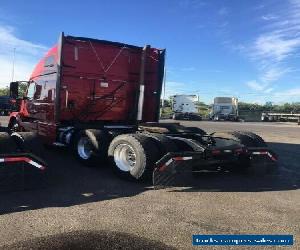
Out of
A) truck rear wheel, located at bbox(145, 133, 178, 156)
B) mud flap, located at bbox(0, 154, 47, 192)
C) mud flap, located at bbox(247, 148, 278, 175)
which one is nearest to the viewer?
mud flap, located at bbox(0, 154, 47, 192)

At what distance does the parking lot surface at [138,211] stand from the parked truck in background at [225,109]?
42.3m

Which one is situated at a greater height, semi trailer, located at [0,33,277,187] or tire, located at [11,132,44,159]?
semi trailer, located at [0,33,277,187]

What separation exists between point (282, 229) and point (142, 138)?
3524mm

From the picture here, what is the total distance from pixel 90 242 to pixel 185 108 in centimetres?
4238

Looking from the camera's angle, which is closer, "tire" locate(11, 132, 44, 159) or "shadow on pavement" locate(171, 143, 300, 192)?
"shadow on pavement" locate(171, 143, 300, 192)

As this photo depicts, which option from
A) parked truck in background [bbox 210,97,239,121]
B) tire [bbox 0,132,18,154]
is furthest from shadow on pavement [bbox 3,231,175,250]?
parked truck in background [bbox 210,97,239,121]

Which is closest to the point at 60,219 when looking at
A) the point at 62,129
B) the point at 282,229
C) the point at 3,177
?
the point at 3,177

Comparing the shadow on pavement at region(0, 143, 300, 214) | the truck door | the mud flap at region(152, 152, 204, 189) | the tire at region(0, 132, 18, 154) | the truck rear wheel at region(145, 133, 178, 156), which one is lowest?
the shadow on pavement at region(0, 143, 300, 214)

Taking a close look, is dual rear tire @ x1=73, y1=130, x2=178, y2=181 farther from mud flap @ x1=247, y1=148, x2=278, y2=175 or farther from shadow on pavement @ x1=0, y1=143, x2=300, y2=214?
mud flap @ x1=247, y1=148, x2=278, y2=175

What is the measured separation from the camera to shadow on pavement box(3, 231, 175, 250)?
14.7 feet

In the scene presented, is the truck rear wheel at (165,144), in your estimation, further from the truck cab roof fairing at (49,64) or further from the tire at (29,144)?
the truck cab roof fairing at (49,64)

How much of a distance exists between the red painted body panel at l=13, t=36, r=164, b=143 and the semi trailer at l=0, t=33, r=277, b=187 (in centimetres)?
3

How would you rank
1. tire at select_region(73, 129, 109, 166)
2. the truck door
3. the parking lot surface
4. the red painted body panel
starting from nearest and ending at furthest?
the parking lot surface, tire at select_region(73, 129, 109, 166), the red painted body panel, the truck door

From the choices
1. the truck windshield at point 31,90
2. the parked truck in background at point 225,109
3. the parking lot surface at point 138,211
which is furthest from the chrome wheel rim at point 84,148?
the parked truck in background at point 225,109
